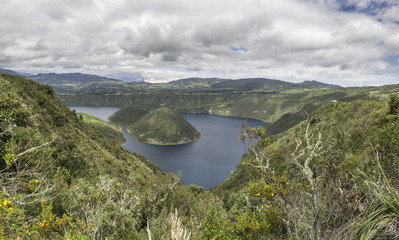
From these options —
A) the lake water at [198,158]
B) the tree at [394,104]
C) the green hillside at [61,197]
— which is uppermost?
the tree at [394,104]

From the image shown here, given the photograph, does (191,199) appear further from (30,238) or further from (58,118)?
(58,118)

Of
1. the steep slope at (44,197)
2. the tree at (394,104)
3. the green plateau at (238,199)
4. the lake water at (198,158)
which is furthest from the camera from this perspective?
the lake water at (198,158)

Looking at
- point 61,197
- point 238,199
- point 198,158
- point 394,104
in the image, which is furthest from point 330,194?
point 198,158

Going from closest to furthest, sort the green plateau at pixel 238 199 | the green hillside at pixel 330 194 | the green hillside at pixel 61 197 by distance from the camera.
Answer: the green hillside at pixel 330 194, the green plateau at pixel 238 199, the green hillside at pixel 61 197

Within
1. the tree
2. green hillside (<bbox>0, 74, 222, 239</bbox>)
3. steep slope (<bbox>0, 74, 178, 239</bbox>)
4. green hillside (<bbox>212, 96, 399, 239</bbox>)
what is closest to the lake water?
green hillside (<bbox>0, 74, 222, 239</bbox>)

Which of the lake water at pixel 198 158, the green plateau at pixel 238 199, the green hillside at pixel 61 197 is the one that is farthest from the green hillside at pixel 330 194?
the lake water at pixel 198 158

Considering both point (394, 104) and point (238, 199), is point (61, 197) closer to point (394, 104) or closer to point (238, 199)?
point (238, 199)

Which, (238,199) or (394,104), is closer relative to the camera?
(394,104)

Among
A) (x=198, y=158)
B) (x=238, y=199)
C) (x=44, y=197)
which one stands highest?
(x=44, y=197)

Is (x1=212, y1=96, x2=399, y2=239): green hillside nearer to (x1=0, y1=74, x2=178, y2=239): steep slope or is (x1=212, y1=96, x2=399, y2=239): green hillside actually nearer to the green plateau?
the green plateau

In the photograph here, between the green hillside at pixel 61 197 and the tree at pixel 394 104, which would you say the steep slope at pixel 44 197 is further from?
the tree at pixel 394 104

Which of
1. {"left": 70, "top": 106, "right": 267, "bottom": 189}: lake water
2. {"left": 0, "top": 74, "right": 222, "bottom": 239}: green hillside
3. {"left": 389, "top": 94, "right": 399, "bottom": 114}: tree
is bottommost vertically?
{"left": 70, "top": 106, "right": 267, "bottom": 189}: lake water
